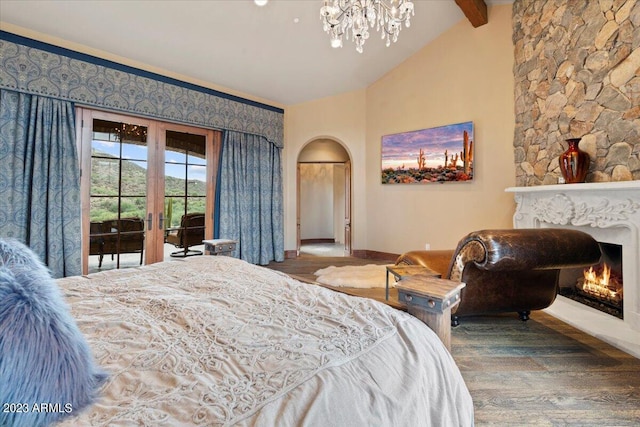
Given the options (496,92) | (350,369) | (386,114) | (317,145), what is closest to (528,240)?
(350,369)

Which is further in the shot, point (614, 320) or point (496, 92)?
point (496, 92)

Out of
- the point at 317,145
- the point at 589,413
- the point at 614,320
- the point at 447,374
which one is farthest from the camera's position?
the point at 317,145

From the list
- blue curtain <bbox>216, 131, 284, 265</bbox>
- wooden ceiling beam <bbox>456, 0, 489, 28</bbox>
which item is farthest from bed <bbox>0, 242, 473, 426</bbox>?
Result: wooden ceiling beam <bbox>456, 0, 489, 28</bbox>

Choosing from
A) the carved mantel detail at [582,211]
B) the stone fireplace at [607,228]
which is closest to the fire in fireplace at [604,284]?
the stone fireplace at [607,228]

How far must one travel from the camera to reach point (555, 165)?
3.39m

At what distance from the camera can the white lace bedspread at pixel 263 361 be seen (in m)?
0.65

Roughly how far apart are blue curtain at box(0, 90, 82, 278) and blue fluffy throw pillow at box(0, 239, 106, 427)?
10.1 ft

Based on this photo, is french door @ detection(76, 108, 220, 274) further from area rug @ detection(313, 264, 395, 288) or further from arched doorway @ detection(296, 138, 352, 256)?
arched doorway @ detection(296, 138, 352, 256)

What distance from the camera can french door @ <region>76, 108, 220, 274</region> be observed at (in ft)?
11.5

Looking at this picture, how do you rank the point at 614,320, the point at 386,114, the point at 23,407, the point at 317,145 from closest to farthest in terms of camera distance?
the point at 23,407, the point at 614,320, the point at 386,114, the point at 317,145

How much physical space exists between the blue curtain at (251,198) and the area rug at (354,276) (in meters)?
1.18

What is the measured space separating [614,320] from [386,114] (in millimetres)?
4264

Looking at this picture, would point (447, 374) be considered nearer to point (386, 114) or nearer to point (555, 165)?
point (555, 165)

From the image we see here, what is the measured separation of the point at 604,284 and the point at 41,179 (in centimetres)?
581
